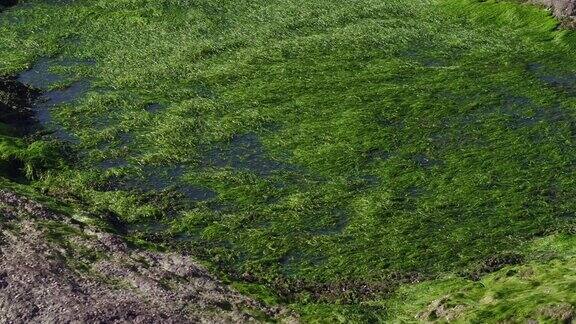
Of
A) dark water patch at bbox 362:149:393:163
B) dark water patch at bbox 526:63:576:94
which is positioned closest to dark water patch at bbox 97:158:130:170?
dark water patch at bbox 362:149:393:163

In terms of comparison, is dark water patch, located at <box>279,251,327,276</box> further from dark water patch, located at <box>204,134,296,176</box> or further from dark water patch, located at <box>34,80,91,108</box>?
dark water patch, located at <box>34,80,91,108</box>

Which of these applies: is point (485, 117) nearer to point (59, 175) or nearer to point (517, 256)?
point (517, 256)

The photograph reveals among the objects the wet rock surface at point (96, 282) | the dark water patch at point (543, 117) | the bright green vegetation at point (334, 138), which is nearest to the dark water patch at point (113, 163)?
the bright green vegetation at point (334, 138)

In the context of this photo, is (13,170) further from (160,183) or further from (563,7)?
(563,7)

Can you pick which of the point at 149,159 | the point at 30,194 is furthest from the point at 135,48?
the point at 30,194

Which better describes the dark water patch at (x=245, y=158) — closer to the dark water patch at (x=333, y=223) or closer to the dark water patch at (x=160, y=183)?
the dark water patch at (x=160, y=183)
